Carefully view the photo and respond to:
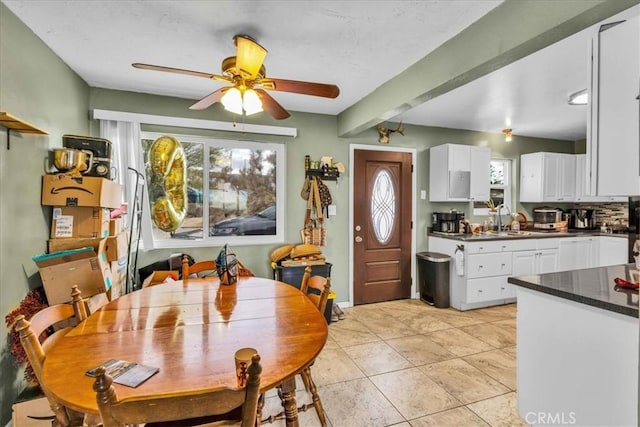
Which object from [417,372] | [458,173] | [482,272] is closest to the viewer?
[417,372]

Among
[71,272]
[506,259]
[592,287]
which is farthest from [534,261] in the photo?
[71,272]

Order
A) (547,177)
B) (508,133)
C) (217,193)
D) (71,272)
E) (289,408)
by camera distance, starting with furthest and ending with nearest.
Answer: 1. (547,177)
2. (508,133)
3. (217,193)
4. (71,272)
5. (289,408)

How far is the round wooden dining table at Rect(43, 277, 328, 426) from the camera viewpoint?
987 mm

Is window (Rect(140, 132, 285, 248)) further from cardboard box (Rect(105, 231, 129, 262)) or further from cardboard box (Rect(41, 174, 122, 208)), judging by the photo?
cardboard box (Rect(41, 174, 122, 208))

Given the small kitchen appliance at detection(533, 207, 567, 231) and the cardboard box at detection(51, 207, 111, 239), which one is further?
the small kitchen appliance at detection(533, 207, 567, 231)

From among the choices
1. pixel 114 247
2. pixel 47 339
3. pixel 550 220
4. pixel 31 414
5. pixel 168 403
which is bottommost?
pixel 31 414

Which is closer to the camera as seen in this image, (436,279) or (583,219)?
(436,279)

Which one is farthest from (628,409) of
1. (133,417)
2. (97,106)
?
(97,106)

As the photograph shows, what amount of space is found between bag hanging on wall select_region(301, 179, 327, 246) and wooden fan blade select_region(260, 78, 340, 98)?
6.11 feet

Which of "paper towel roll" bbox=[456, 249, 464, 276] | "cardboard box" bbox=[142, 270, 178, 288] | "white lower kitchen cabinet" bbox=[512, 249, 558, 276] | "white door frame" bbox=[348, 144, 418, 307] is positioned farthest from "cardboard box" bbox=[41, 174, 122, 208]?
"white lower kitchen cabinet" bbox=[512, 249, 558, 276]

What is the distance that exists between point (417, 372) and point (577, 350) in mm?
1214

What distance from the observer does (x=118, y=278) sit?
108 inches

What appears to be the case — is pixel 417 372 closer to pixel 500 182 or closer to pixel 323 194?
pixel 323 194

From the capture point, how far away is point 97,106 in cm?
307
